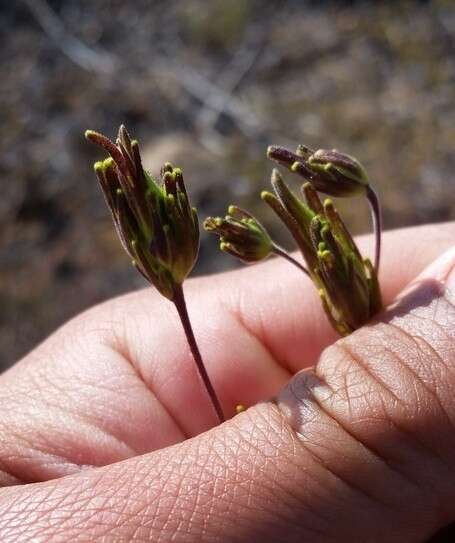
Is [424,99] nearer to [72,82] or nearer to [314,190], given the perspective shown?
[72,82]

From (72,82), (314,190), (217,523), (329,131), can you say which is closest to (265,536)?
(217,523)

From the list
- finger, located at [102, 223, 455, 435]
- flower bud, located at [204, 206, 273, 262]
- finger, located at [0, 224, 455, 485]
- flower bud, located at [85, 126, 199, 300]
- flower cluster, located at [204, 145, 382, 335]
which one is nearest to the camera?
flower bud, located at [85, 126, 199, 300]

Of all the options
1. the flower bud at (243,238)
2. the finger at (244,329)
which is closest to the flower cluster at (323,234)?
the flower bud at (243,238)

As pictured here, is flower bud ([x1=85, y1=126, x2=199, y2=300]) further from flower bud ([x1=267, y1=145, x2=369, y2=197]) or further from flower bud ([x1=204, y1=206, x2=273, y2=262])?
flower bud ([x1=267, y1=145, x2=369, y2=197])

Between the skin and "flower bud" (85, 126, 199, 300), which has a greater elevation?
"flower bud" (85, 126, 199, 300)

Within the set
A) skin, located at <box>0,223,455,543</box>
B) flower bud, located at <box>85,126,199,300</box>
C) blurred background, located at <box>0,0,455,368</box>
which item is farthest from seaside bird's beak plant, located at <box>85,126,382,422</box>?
blurred background, located at <box>0,0,455,368</box>

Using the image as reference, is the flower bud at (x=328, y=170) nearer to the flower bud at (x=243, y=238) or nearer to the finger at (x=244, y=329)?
the flower bud at (x=243, y=238)
